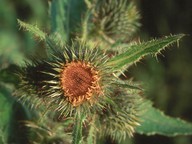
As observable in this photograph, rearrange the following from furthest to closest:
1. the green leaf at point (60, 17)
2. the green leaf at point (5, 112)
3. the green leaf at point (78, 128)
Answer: the green leaf at point (60, 17) → the green leaf at point (5, 112) → the green leaf at point (78, 128)

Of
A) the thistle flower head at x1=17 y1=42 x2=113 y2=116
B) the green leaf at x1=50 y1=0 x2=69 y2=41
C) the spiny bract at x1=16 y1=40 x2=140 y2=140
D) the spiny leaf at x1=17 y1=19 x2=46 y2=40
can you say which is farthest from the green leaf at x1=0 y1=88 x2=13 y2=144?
the spiny leaf at x1=17 y1=19 x2=46 y2=40

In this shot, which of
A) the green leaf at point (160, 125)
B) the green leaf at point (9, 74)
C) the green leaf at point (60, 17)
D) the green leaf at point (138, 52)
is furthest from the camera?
the green leaf at point (60, 17)

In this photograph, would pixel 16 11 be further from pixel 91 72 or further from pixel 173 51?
pixel 91 72

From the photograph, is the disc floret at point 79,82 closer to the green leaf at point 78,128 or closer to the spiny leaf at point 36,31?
the green leaf at point 78,128

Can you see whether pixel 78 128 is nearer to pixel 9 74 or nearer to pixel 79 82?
pixel 79 82

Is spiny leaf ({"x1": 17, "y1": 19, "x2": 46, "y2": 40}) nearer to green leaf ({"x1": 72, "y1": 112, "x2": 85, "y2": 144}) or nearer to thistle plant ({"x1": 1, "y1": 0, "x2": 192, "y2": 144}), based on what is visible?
thistle plant ({"x1": 1, "y1": 0, "x2": 192, "y2": 144})

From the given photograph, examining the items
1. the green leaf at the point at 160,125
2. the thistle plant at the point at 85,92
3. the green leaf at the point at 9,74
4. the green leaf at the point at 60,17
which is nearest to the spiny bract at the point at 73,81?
the thistle plant at the point at 85,92

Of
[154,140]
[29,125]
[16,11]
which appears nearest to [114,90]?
[29,125]
